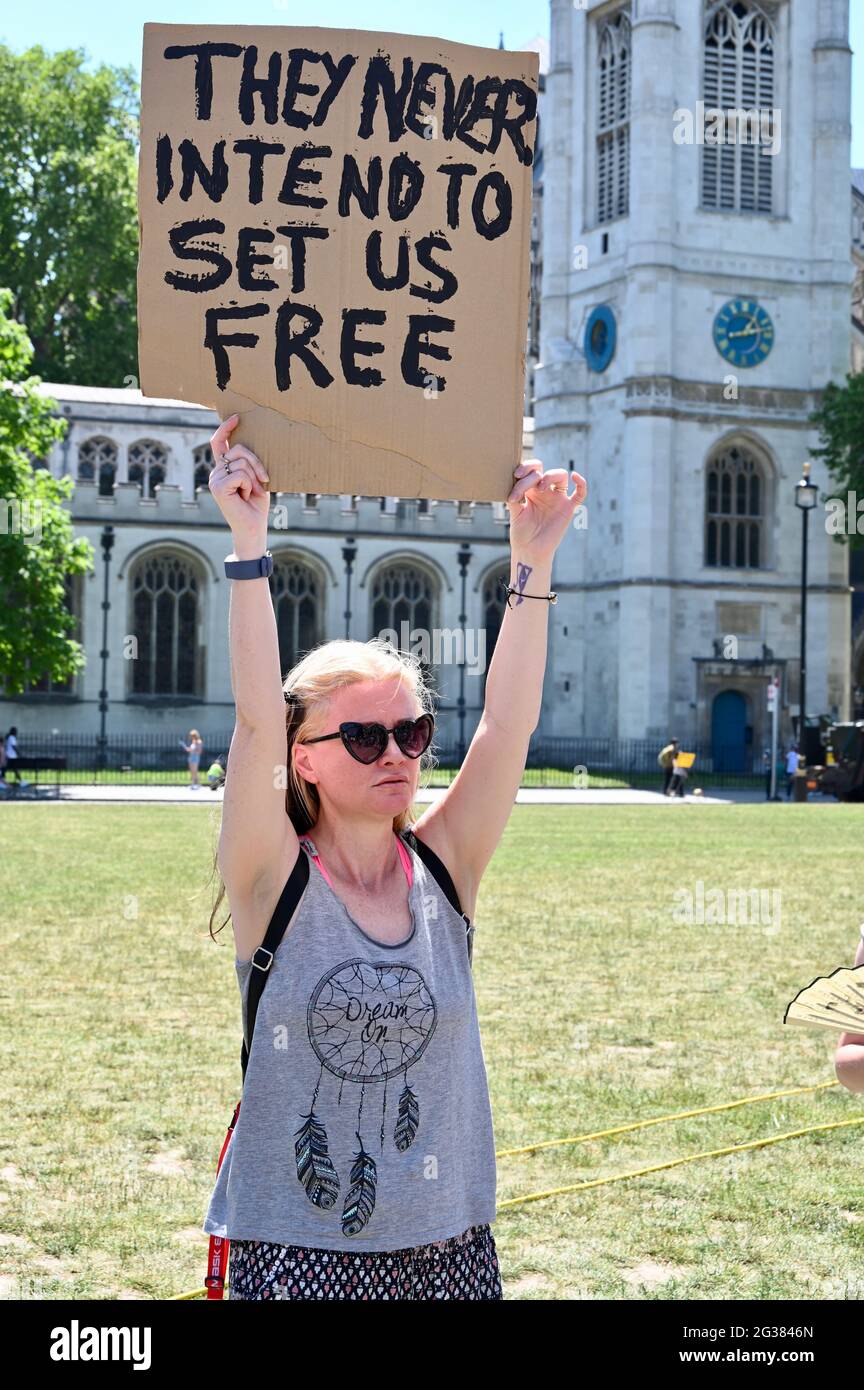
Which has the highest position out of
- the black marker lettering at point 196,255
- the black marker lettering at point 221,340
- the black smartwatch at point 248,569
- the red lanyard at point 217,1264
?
the black marker lettering at point 196,255

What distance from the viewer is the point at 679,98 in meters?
46.9

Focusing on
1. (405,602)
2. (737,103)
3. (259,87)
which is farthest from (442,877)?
(737,103)

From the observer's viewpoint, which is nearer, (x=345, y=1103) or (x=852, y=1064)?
(x=345, y=1103)

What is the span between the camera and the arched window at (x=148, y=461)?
183 ft

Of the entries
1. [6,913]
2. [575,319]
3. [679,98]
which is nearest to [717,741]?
[575,319]

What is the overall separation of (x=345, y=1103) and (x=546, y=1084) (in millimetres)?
4736

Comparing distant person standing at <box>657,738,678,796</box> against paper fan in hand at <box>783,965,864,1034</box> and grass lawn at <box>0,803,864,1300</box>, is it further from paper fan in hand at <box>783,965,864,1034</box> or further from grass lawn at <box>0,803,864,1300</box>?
paper fan in hand at <box>783,965,864,1034</box>

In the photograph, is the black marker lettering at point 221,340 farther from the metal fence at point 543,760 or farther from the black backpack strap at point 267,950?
the metal fence at point 543,760

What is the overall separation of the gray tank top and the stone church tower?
142 ft

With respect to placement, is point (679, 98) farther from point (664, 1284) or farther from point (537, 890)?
point (664, 1284)

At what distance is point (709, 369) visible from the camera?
4731 cm

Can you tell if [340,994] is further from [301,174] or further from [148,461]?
[148,461]

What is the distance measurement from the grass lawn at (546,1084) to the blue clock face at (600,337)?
3456 cm

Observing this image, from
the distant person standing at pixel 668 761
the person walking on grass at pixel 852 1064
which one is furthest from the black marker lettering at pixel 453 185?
the distant person standing at pixel 668 761
